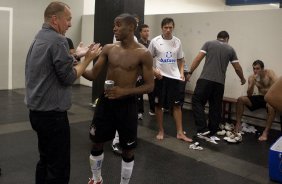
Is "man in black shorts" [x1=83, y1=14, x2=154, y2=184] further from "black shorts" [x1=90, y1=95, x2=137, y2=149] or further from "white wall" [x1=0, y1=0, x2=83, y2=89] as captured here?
"white wall" [x1=0, y1=0, x2=83, y2=89]

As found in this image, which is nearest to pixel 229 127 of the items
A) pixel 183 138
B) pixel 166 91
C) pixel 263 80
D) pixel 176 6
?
pixel 263 80

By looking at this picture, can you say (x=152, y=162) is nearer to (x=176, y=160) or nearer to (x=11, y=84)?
(x=176, y=160)

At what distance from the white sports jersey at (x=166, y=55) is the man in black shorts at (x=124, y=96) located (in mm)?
1550

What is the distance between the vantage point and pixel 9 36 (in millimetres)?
7074

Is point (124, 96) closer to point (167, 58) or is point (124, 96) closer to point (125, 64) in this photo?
point (125, 64)

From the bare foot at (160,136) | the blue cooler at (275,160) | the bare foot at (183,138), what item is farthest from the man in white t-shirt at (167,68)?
the blue cooler at (275,160)

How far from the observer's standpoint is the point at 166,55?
4.04m

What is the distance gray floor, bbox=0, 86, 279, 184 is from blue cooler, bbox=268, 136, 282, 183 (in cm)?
17

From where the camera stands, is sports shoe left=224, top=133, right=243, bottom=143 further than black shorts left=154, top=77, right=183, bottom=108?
Yes

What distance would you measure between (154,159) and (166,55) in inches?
51.1

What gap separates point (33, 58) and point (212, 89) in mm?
2811

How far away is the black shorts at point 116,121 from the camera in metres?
2.43

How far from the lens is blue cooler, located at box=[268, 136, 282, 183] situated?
8.94 ft

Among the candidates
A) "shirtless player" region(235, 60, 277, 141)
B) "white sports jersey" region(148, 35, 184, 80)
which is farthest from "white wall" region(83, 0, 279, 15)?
"shirtless player" region(235, 60, 277, 141)
